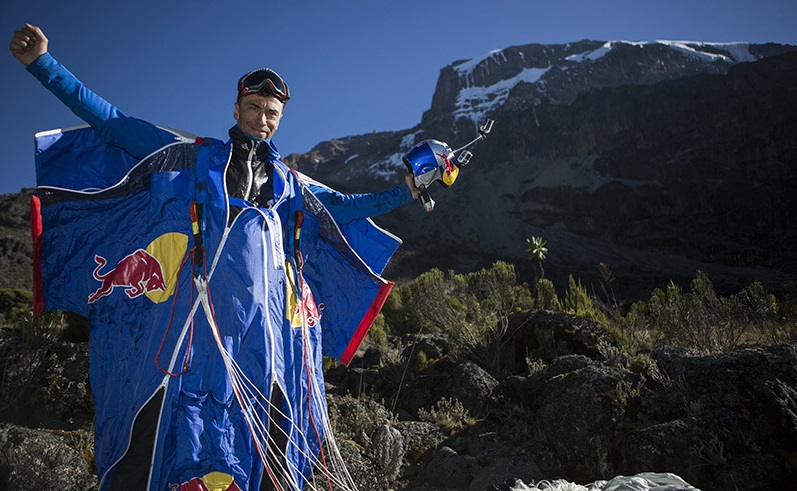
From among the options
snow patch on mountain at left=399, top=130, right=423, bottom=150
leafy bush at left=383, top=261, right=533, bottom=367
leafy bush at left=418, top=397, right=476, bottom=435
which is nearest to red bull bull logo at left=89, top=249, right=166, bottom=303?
leafy bush at left=418, top=397, right=476, bottom=435

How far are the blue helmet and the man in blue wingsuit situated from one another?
91mm

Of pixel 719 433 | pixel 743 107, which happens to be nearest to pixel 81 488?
pixel 719 433

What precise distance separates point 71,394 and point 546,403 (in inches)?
164

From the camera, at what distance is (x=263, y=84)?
2.46m

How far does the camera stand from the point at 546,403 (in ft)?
12.9

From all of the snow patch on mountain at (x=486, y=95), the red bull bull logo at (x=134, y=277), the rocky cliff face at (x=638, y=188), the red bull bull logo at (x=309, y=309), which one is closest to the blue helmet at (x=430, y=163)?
the red bull bull logo at (x=309, y=309)

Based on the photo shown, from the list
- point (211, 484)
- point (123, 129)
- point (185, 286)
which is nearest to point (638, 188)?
point (123, 129)

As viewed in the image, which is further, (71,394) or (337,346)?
(71,394)

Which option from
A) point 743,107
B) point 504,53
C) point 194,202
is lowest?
point 194,202

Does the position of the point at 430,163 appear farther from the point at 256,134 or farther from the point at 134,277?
the point at 134,277

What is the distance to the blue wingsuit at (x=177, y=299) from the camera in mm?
1887

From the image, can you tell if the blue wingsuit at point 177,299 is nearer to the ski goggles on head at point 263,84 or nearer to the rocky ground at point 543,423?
the ski goggles on head at point 263,84

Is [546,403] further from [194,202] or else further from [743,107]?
[743,107]

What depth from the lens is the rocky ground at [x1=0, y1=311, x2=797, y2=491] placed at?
10.3 feet
